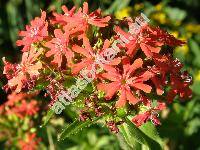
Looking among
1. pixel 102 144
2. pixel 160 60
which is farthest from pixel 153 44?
pixel 102 144

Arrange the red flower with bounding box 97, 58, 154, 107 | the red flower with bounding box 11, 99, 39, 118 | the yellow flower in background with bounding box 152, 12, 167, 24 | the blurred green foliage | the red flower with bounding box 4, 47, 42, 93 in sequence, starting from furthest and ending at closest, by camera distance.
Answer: the yellow flower in background with bounding box 152, 12, 167, 24
the blurred green foliage
the red flower with bounding box 11, 99, 39, 118
the red flower with bounding box 4, 47, 42, 93
the red flower with bounding box 97, 58, 154, 107

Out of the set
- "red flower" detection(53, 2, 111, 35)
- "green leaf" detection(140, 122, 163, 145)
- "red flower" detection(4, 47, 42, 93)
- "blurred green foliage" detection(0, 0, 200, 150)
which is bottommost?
"blurred green foliage" detection(0, 0, 200, 150)

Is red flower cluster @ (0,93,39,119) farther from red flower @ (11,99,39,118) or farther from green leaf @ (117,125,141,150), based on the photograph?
green leaf @ (117,125,141,150)

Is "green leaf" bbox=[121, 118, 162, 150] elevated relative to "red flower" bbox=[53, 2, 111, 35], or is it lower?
lower

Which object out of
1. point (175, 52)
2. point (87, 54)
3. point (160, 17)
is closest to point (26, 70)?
point (87, 54)

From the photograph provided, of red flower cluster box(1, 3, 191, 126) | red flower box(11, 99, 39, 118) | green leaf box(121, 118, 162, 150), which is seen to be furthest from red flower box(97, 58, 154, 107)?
red flower box(11, 99, 39, 118)

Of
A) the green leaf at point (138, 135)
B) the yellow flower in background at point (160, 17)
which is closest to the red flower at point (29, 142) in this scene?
the green leaf at point (138, 135)

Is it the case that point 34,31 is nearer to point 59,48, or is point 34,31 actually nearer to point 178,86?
point 59,48
